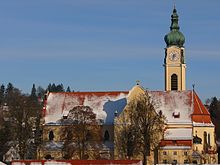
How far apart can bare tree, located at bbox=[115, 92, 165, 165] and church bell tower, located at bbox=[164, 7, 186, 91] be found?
675 inches

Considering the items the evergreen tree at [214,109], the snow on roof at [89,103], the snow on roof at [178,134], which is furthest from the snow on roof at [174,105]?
the evergreen tree at [214,109]

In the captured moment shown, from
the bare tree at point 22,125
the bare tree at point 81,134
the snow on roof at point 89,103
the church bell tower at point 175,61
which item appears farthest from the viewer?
the church bell tower at point 175,61

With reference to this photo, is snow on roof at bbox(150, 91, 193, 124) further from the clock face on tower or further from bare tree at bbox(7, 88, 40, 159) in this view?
bare tree at bbox(7, 88, 40, 159)

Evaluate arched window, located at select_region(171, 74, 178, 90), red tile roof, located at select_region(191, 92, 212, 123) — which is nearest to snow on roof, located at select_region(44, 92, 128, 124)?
red tile roof, located at select_region(191, 92, 212, 123)

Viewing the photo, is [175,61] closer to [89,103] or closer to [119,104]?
[119,104]

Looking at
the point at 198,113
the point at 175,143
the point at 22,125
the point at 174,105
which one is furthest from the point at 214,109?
the point at 22,125

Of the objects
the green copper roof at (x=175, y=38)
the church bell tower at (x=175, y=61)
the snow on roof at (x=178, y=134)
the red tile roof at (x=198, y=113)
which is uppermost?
the green copper roof at (x=175, y=38)

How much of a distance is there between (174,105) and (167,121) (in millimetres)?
2502

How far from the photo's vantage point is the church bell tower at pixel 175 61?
314 feet

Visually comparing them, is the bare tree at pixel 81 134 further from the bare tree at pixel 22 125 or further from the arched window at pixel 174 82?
the arched window at pixel 174 82

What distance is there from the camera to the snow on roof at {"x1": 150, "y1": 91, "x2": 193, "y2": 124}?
80062mm

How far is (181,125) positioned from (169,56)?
20858 millimetres

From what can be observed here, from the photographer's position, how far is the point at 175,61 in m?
97.4

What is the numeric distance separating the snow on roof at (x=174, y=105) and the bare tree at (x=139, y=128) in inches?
77.4
